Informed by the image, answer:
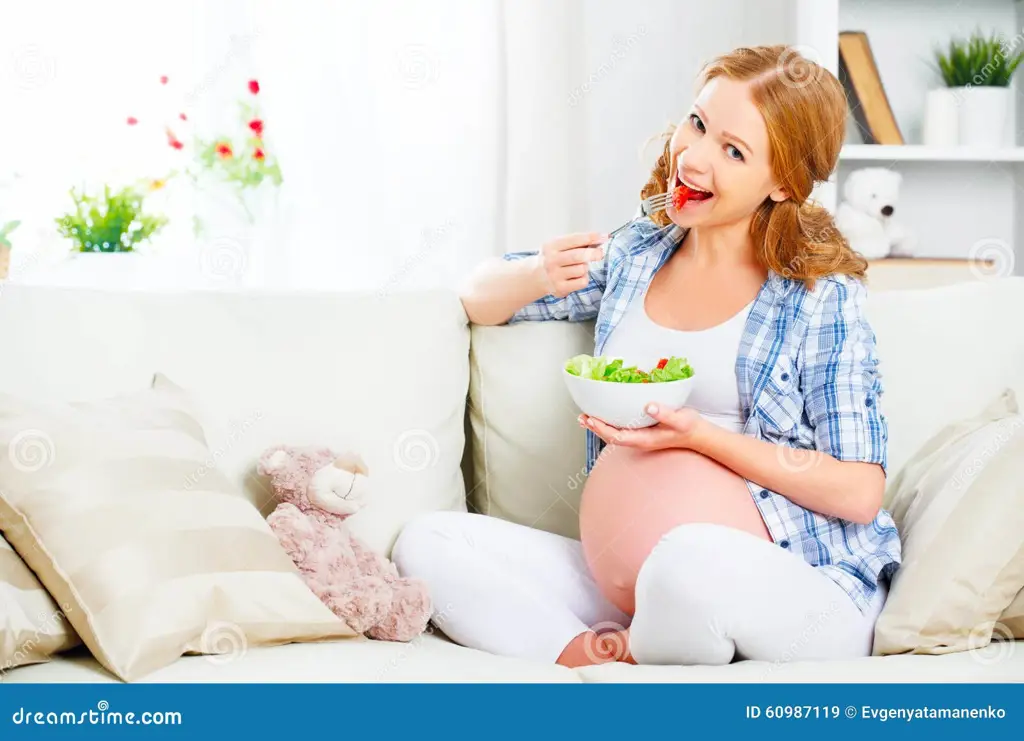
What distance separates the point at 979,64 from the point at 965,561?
1672 mm

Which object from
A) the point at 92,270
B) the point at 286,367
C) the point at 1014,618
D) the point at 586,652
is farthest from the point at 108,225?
the point at 1014,618

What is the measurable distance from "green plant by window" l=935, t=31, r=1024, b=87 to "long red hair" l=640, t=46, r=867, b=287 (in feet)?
4.16

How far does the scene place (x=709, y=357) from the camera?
1.51m

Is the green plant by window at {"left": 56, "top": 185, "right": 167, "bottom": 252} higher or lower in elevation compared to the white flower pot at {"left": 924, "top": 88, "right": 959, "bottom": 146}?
lower

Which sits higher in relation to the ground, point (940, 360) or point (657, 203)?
point (657, 203)

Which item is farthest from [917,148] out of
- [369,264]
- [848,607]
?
[848,607]

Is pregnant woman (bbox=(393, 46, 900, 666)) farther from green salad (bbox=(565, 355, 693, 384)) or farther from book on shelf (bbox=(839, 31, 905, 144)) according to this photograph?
book on shelf (bbox=(839, 31, 905, 144))

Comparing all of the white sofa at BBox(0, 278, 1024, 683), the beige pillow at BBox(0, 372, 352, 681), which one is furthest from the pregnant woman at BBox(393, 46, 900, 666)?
the beige pillow at BBox(0, 372, 352, 681)

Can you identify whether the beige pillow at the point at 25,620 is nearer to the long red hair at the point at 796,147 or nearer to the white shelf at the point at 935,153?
the long red hair at the point at 796,147

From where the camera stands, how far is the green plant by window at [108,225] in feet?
7.76

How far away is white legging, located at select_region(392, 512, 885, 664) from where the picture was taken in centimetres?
128

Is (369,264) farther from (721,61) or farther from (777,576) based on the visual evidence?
(777,576)
